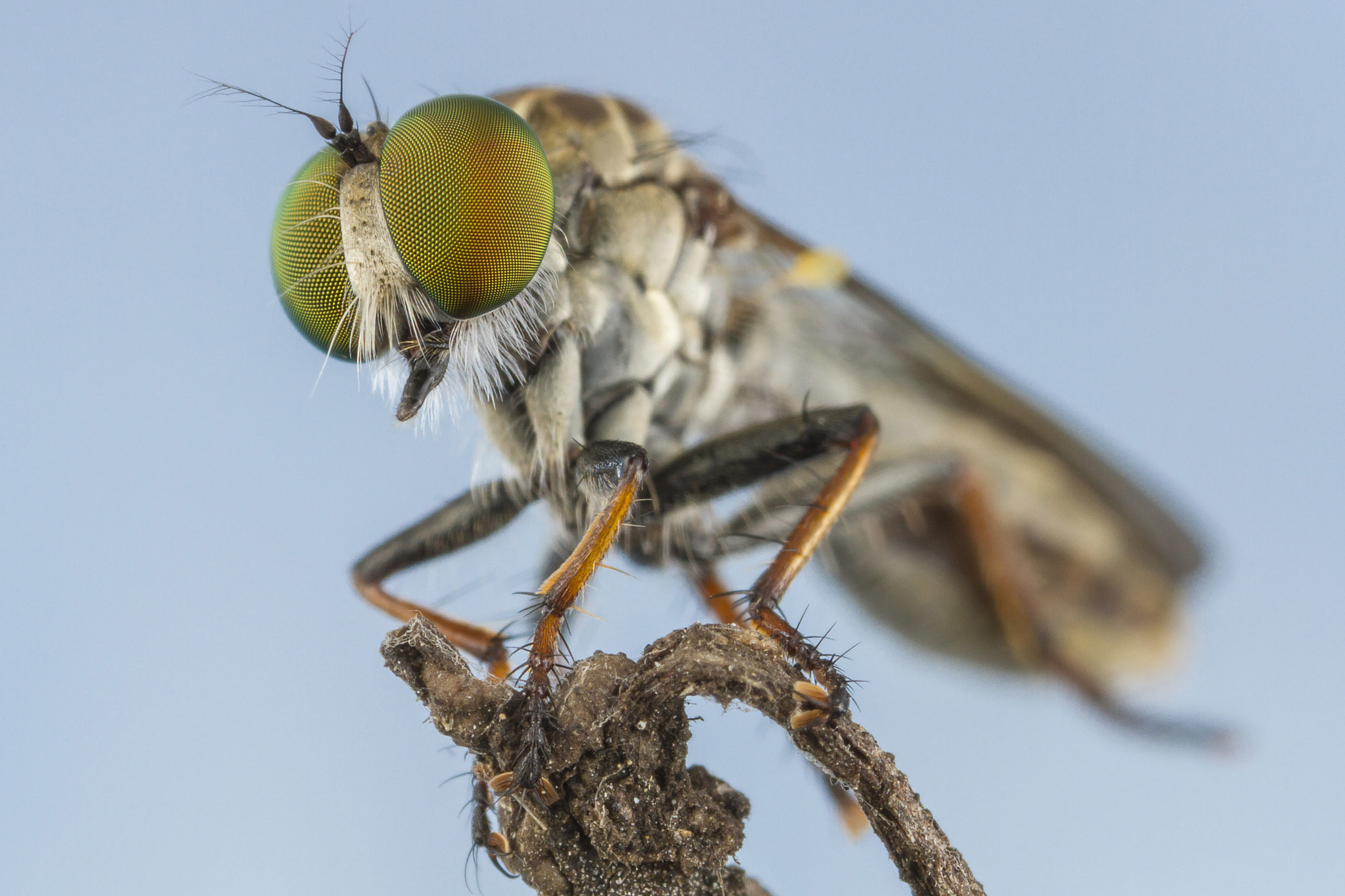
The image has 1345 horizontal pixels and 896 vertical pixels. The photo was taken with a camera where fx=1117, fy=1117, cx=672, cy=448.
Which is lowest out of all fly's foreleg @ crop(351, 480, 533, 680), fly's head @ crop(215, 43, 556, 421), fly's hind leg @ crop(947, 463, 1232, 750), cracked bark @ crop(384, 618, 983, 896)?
cracked bark @ crop(384, 618, 983, 896)

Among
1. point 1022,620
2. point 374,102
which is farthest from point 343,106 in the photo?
point 1022,620

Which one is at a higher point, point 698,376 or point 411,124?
point 698,376

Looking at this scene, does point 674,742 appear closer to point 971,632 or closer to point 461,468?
point 461,468

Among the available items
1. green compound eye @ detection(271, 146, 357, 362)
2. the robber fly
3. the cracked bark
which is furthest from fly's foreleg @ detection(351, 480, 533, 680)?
the cracked bark

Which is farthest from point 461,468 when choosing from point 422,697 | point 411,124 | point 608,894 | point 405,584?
point 608,894

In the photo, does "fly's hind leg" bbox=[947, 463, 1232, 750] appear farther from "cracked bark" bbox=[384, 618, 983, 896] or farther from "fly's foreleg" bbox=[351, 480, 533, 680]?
"cracked bark" bbox=[384, 618, 983, 896]

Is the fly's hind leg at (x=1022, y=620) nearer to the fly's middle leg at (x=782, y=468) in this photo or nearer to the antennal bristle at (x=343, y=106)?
the fly's middle leg at (x=782, y=468)
